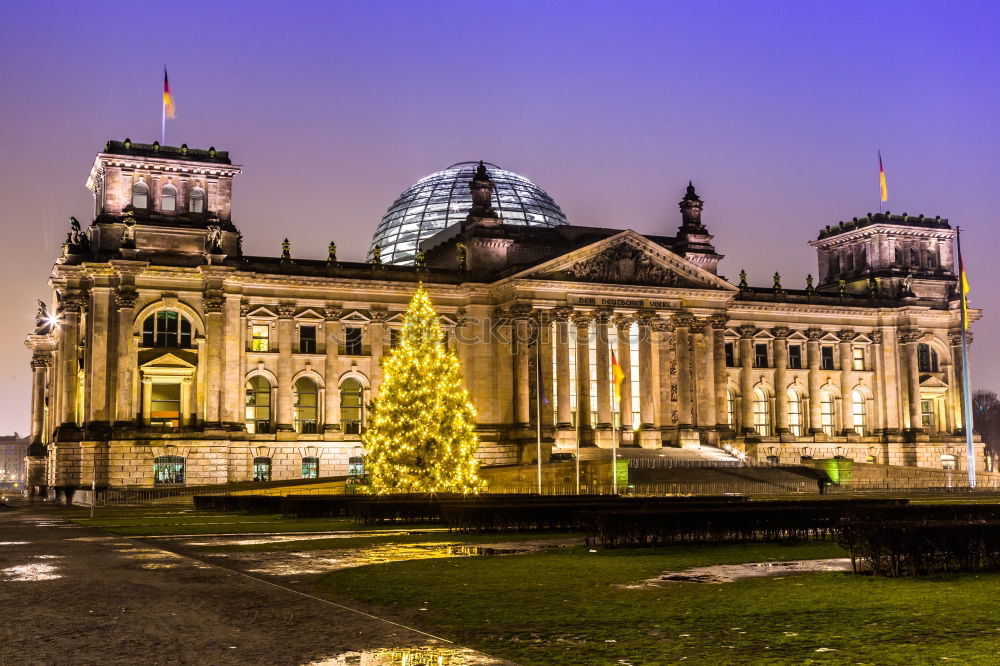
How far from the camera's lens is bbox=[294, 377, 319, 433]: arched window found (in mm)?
88000

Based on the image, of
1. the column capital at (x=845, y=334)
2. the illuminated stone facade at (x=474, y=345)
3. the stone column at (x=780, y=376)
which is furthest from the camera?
the column capital at (x=845, y=334)

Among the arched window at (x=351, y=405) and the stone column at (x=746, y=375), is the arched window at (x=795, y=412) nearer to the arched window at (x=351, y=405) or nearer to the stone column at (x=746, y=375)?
the stone column at (x=746, y=375)

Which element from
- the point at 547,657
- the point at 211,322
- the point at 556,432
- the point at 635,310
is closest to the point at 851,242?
the point at 635,310

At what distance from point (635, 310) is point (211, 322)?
33047 millimetres

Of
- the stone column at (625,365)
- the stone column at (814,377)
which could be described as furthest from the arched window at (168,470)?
the stone column at (814,377)

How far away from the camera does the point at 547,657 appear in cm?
1539

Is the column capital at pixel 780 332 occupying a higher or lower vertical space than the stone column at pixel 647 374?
higher

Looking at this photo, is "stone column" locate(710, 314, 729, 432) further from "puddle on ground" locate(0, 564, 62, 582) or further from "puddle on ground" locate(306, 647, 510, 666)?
"puddle on ground" locate(306, 647, 510, 666)

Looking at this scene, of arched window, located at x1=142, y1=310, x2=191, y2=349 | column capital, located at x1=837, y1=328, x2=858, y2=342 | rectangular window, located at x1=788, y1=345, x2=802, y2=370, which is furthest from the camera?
column capital, located at x1=837, y1=328, x2=858, y2=342

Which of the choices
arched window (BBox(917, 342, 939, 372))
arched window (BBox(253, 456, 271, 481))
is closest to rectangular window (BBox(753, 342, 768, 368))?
arched window (BBox(917, 342, 939, 372))

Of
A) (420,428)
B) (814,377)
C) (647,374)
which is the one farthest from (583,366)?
(420,428)

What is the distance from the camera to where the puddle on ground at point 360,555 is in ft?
88.7

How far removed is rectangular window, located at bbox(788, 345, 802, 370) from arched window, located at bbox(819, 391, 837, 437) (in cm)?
376

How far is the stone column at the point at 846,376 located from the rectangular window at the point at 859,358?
3.45ft
